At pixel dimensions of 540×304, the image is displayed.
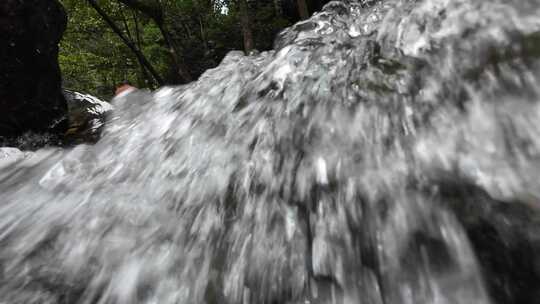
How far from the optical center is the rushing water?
109 cm

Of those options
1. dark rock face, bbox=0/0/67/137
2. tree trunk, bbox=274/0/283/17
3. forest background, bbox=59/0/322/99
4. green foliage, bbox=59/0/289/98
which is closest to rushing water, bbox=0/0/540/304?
dark rock face, bbox=0/0/67/137

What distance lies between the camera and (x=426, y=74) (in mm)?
1582

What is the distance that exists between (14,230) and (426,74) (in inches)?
98.8

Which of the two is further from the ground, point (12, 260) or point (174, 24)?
point (174, 24)

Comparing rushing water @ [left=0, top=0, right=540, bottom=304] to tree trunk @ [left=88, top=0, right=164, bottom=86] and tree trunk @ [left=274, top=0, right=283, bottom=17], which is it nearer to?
tree trunk @ [left=88, top=0, right=164, bottom=86]

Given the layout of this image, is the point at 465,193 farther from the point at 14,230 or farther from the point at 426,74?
the point at 14,230

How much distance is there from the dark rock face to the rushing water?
81.7 inches

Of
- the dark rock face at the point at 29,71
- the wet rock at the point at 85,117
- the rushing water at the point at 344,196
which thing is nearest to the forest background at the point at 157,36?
the wet rock at the point at 85,117

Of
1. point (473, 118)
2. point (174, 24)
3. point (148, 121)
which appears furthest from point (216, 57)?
point (473, 118)

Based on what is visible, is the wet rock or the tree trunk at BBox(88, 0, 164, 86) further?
the tree trunk at BBox(88, 0, 164, 86)

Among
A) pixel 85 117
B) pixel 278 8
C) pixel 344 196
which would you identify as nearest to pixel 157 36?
pixel 278 8

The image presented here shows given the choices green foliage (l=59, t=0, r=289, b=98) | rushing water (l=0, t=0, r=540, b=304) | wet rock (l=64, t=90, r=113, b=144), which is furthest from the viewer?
green foliage (l=59, t=0, r=289, b=98)

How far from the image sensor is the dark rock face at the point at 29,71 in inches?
149

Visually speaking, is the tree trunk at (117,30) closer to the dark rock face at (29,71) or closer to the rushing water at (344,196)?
the dark rock face at (29,71)
